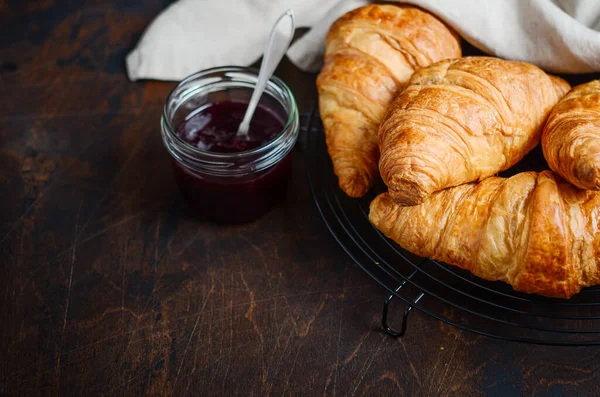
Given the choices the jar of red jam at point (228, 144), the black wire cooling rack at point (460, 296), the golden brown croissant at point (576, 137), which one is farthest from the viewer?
the jar of red jam at point (228, 144)

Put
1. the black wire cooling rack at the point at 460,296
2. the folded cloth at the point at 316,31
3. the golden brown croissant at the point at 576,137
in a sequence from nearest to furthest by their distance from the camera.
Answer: the golden brown croissant at the point at 576,137 < the black wire cooling rack at the point at 460,296 < the folded cloth at the point at 316,31

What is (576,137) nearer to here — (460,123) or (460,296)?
(460,123)

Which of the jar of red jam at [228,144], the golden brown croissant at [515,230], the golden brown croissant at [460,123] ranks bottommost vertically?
the jar of red jam at [228,144]

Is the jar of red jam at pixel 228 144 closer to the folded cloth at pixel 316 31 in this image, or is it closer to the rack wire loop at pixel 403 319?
the folded cloth at pixel 316 31

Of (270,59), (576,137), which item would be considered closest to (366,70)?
(270,59)

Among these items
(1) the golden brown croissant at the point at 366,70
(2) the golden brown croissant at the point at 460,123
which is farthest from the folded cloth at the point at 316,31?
(2) the golden brown croissant at the point at 460,123

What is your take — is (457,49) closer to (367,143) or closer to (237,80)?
(367,143)

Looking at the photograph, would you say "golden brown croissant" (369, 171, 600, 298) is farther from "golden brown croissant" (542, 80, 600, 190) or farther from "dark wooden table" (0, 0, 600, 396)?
"dark wooden table" (0, 0, 600, 396)
